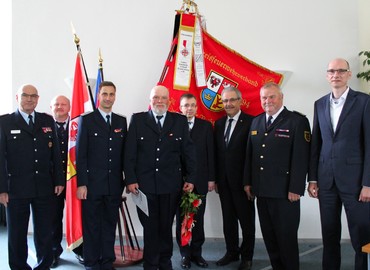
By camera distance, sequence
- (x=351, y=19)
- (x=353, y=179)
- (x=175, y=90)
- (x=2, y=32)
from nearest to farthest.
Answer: (x=353, y=179)
(x=175, y=90)
(x=351, y=19)
(x=2, y=32)

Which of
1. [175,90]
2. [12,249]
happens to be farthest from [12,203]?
[175,90]

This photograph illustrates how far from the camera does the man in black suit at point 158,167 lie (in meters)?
2.67

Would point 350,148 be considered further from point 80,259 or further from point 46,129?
point 80,259

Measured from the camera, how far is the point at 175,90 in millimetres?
3637

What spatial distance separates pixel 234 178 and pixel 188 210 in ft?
1.73

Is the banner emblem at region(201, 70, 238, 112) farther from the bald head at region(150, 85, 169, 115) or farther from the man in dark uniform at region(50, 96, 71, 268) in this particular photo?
the man in dark uniform at region(50, 96, 71, 268)

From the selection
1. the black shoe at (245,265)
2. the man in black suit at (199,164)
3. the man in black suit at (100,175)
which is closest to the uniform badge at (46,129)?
the man in black suit at (100,175)

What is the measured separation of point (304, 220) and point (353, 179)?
1.76 metres

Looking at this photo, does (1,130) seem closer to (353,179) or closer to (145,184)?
(145,184)

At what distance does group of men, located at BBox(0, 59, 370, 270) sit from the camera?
254cm

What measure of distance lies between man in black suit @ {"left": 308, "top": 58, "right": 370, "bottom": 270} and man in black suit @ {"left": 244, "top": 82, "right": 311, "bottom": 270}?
0.54 feet

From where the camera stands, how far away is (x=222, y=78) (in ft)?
12.3

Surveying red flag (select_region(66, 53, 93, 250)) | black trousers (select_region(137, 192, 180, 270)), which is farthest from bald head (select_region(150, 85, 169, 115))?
red flag (select_region(66, 53, 93, 250))

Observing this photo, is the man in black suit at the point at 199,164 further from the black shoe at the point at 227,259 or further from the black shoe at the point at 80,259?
the black shoe at the point at 80,259
